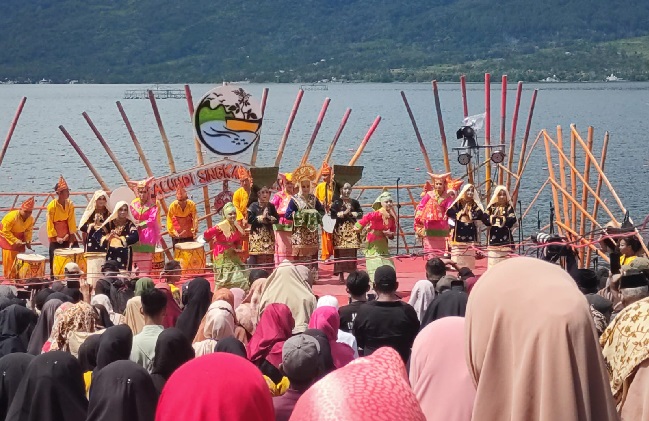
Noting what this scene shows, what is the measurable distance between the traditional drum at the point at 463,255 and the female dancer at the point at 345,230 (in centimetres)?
129

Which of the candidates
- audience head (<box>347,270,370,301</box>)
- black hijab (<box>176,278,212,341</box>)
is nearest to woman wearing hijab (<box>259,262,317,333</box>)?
audience head (<box>347,270,370,301</box>)

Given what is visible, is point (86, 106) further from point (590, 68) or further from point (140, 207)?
point (140, 207)

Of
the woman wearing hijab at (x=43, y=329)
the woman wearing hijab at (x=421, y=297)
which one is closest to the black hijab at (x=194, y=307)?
the woman wearing hijab at (x=43, y=329)

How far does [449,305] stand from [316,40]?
6767 inches

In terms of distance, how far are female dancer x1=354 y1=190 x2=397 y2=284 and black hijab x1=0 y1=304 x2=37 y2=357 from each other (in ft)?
20.0

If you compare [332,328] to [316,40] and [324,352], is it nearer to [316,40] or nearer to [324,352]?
[324,352]

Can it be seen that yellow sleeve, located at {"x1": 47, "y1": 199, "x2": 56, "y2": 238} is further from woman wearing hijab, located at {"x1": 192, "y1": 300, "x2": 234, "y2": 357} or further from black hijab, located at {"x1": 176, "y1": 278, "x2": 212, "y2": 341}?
woman wearing hijab, located at {"x1": 192, "y1": 300, "x2": 234, "y2": 357}

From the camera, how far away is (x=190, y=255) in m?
14.4

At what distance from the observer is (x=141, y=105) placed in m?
107

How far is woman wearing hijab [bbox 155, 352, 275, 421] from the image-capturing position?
4328mm

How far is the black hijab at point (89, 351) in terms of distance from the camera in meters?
6.76

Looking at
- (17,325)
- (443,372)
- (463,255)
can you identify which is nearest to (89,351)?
(17,325)

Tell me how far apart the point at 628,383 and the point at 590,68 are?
6071 inches

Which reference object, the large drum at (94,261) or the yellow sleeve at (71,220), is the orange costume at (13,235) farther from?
the large drum at (94,261)
